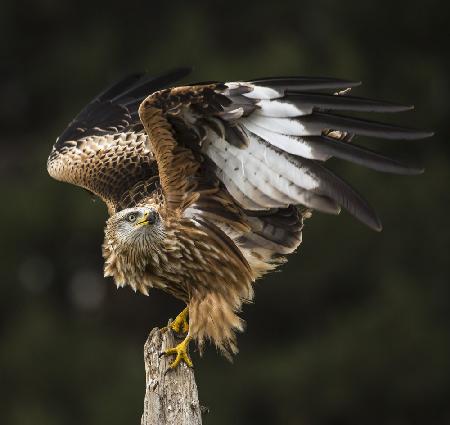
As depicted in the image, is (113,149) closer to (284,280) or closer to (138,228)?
(138,228)

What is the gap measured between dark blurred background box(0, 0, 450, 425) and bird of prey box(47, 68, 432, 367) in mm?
9029

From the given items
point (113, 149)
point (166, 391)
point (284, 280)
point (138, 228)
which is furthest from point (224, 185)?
point (284, 280)

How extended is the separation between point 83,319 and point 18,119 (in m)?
4.27

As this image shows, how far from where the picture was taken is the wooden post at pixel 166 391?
→ 7.89 metres

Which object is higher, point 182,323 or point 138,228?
point 138,228

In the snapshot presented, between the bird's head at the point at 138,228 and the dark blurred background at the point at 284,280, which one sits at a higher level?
the dark blurred background at the point at 284,280

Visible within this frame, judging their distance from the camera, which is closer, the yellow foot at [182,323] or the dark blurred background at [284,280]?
the yellow foot at [182,323]

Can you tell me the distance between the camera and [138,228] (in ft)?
28.6

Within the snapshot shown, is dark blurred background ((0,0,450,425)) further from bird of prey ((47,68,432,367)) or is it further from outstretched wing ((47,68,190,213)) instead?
bird of prey ((47,68,432,367))

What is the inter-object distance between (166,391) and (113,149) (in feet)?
8.84

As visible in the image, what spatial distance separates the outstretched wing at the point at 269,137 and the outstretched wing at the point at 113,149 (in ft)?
2.86

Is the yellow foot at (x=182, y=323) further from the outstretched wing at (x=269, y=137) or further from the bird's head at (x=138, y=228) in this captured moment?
the outstretched wing at (x=269, y=137)

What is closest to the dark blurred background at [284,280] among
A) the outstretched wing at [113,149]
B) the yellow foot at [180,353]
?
the outstretched wing at [113,149]

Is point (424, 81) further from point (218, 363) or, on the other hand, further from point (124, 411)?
point (124, 411)
